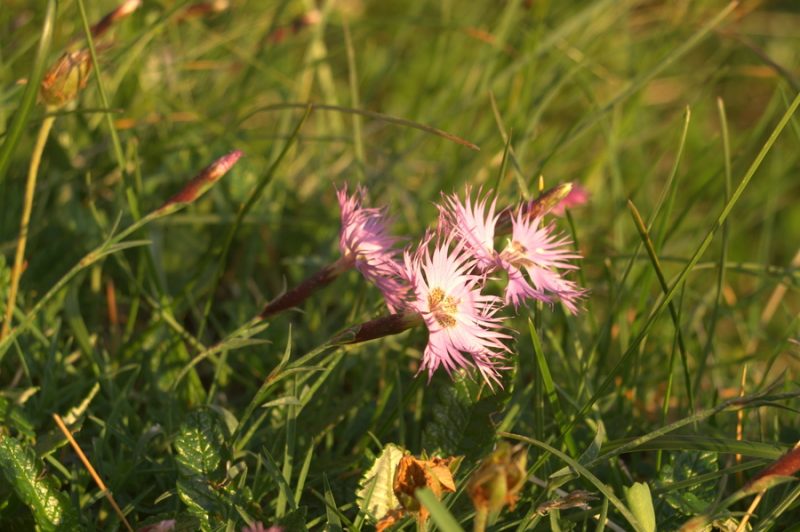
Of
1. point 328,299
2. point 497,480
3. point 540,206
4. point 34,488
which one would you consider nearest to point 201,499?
point 34,488

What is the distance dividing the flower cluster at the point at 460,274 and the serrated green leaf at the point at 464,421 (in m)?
0.04

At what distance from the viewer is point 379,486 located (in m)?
0.98

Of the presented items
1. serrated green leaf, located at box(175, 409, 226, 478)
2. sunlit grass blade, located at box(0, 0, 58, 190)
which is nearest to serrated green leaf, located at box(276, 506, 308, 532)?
serrated green leaf, located at box(175, 409, 226, 478)

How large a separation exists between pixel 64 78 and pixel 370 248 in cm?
42

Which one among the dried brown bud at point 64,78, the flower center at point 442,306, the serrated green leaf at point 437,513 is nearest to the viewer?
the serrated green leaf at point 437,513

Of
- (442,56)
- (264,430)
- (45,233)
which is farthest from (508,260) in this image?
(442,56)

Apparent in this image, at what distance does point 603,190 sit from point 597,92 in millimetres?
442

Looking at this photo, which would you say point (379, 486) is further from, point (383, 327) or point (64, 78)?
point (64, 78)

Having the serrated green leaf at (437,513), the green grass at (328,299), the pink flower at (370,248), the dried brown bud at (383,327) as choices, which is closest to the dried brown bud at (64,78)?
the green grass at (328,299)

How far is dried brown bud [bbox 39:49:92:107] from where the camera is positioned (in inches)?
42.8

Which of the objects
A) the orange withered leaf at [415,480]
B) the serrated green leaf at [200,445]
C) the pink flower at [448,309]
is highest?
the pink flower at [448,309]

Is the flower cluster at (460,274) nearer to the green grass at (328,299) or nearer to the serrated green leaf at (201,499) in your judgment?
the green grass at (328,299)

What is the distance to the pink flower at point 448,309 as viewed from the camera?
93 centimetres

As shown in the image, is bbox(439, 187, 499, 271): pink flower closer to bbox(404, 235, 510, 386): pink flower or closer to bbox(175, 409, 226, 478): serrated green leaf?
bbox(404, 235, 510, 386): pink flower
